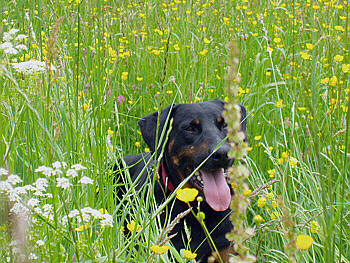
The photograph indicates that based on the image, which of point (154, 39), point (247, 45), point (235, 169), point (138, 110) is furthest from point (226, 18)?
point (235, 169)

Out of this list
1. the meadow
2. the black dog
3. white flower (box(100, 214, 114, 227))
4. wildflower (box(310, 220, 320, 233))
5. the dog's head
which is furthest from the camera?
the dog's head

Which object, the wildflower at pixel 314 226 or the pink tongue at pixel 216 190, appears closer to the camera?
the wildflower at pixel 314 226

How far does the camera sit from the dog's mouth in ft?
8.84

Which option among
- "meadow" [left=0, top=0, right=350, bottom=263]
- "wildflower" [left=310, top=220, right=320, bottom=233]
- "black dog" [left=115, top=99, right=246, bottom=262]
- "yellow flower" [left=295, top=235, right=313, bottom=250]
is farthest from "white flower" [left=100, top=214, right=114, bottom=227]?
"black dog" [left=115, top=99, right=246, bottom=262]

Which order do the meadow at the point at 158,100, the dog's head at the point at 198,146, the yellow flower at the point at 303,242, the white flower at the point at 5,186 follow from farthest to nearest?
1. the dog's head at the point at 198,146
2. the meadow at the point at 158,100
3. the yellow flower at the point at 303,242
4. the white flower at the point at 5,186

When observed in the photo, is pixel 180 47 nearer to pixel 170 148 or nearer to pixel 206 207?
pixel 170 148

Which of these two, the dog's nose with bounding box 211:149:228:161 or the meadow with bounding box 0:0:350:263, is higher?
the meadow with bounding box 0:0:350:263

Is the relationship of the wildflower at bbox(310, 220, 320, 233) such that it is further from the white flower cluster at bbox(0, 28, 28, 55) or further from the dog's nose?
the white flower cluster at bbox(0, 28, 28, 55)

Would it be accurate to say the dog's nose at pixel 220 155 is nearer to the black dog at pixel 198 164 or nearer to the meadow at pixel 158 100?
the black dog at pixel 198 164

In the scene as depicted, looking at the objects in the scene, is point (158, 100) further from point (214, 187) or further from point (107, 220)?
point (107, 220)

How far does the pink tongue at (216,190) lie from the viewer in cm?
269

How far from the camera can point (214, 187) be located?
111 inches

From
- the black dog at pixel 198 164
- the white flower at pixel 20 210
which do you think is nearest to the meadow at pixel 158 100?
the white flower at pixel 20 210

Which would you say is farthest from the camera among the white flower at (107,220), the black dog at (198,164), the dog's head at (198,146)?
the dog's head at (198,146)
